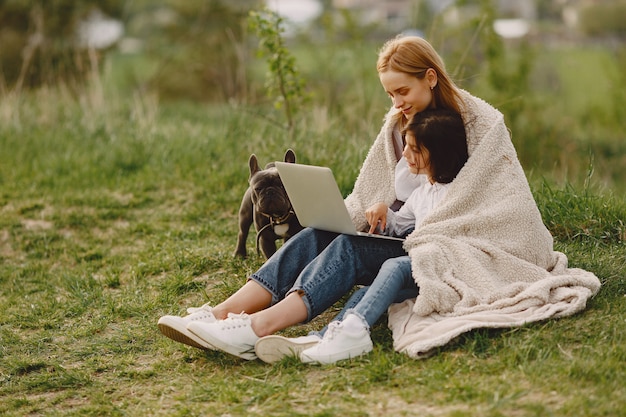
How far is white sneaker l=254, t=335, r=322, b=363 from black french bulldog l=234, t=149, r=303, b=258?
99 centimetres

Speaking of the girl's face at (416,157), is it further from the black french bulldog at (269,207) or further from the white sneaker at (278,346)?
the white sneaker at (278,346)

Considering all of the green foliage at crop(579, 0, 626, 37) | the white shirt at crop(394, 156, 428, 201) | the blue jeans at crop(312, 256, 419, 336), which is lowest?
the green foliage at crop(579, 0, 626, 37)

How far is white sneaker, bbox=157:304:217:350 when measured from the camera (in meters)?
3.65

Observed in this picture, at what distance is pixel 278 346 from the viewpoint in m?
3.59

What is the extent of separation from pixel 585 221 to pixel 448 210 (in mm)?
1694

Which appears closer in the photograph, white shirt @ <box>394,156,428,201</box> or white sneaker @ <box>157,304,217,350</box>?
white sneaker @ <box>157,304,217,350</box>

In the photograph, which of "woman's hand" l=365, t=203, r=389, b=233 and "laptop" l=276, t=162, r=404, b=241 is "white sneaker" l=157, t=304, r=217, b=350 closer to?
"laptop" l=276, t=162, r=404, b=241

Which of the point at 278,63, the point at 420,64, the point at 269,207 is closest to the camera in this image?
the point at 420,64

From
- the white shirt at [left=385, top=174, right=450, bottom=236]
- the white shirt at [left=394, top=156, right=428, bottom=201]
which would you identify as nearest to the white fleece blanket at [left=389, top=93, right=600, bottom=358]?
the white shirt at [left=385, top=174, right=450, bottom=236]

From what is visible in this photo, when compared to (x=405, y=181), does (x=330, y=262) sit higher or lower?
lower

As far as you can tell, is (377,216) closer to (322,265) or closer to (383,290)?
(322,265)

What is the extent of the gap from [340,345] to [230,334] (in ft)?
1.63

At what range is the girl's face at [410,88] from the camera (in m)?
3.93

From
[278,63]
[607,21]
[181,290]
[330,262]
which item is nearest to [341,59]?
[278,63]
